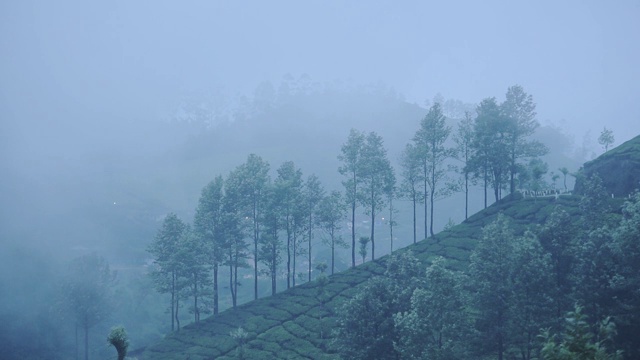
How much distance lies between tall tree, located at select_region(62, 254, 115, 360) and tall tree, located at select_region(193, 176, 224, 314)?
20507 millimetres

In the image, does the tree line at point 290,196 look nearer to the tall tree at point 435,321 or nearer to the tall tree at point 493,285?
the tall tree at point 493,285

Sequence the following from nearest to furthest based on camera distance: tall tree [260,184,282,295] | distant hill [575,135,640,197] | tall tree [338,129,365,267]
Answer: distant hill [575,135,640,197] → tall tree [260,184,282,295] → tall tree [338,129,365,267]

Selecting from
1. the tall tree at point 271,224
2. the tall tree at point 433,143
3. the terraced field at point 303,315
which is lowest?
the terraced field at point 303,315

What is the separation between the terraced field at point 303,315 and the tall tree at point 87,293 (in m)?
11.8

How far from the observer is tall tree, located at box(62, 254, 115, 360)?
209 ft

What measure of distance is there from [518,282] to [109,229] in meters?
116

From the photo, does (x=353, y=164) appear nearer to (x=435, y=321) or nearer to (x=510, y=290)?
(x=510, y=290)

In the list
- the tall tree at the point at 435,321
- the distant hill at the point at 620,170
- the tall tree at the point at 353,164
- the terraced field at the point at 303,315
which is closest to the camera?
the tall tree at the point at 435,321

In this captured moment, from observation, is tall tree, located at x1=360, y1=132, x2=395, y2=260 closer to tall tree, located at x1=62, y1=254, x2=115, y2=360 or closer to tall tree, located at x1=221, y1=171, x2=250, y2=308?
tall tree, located at x1=221, y1=171, x2=250, y2=308

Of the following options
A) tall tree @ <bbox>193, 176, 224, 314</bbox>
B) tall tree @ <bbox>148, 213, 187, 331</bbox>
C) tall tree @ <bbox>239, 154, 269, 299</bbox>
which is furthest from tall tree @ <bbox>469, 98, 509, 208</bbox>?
tall tree @ <bbox>148, 213, 187, 331</bbox>

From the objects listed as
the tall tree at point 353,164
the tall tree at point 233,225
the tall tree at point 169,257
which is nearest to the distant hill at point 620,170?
the tall tree at point 353,164

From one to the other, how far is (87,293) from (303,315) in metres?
34.6

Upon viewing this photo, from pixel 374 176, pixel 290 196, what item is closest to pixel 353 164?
pixel 374 176

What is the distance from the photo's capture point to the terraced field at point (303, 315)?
44250 mm
